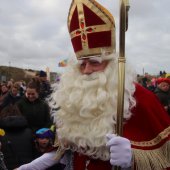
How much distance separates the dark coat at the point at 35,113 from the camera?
5195 millimetres

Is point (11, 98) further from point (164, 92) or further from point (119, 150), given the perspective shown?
point (119, 150)

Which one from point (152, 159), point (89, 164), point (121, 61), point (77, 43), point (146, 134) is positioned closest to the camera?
point (121, 61)

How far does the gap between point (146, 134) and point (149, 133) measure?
0.08 feet

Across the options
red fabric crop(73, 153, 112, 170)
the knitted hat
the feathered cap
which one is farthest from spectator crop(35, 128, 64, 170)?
the feathered cap

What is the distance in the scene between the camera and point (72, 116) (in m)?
2.78

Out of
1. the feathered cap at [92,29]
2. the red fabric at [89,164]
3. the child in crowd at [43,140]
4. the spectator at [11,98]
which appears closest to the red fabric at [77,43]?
the feathered cap at [92,29]

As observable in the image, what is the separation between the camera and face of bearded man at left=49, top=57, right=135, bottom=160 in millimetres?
2613

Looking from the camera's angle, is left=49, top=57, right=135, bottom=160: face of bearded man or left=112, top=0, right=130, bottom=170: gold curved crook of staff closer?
left=112, top=0, right=130, bottom=170: gold curved crook of staff

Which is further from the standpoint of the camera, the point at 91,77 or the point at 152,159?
the point at 91,77

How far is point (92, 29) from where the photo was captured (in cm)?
287

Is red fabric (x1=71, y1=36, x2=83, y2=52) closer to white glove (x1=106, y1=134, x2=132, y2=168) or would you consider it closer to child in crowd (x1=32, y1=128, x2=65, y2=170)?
white glove (x1=106, y1=134, x2=132, y2=168)

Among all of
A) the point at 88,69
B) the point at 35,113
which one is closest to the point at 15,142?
the point at 35,113

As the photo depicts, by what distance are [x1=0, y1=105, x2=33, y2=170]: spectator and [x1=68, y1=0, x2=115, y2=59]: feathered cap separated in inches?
61.9

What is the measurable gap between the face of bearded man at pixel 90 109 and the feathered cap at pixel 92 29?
0.15 m
